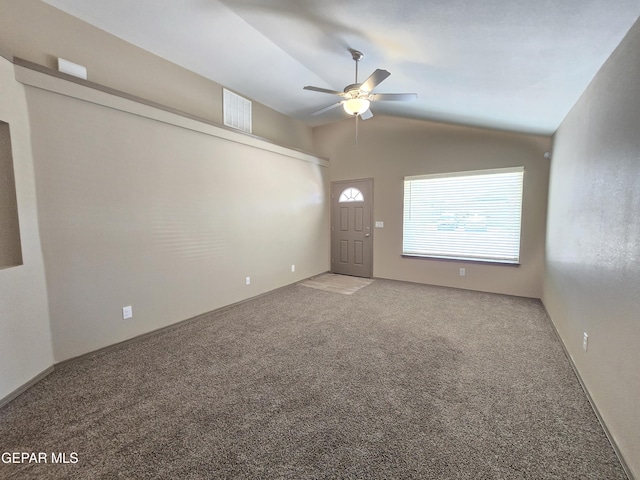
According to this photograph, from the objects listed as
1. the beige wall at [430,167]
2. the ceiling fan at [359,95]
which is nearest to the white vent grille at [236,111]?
the ceiling fan at [359,95]

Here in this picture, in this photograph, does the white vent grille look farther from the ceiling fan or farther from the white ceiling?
the ceiling fan

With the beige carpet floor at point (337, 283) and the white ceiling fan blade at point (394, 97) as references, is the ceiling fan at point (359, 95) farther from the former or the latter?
the beige carpet floor at point (337, 283)

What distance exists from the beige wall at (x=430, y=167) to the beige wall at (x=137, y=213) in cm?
194

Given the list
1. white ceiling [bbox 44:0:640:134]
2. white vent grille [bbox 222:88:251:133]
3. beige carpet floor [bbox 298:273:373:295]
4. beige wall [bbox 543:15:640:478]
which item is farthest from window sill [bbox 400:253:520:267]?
white vent grille [bbox 222:88:251:133]

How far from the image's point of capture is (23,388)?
2.05m

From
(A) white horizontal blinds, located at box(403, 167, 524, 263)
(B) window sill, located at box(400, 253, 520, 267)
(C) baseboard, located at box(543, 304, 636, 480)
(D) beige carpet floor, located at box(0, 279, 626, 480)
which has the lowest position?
(D) beige carpet floor, located at box(0, 279, 626, 480)

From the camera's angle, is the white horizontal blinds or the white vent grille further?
the white horizontal blinds

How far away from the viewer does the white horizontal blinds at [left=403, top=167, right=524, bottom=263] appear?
4281mm

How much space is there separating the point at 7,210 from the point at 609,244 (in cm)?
431

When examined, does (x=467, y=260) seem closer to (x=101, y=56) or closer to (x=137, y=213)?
(x=137, y=213)

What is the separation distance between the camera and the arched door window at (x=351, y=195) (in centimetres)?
574

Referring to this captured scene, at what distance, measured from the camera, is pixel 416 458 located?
149cm

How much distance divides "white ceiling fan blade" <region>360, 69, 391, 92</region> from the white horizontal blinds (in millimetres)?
2748

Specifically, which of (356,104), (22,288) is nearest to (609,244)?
(356,104)
